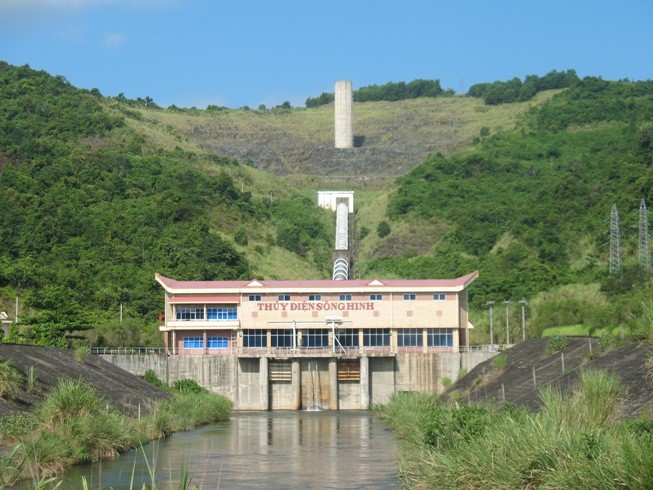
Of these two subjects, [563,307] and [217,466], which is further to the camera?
[563,307]

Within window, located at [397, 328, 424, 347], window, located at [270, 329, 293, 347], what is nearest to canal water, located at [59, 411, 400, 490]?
window, located at [397, 328, 424, 347]

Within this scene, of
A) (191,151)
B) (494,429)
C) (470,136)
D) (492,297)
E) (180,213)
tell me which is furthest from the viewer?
(470,136)

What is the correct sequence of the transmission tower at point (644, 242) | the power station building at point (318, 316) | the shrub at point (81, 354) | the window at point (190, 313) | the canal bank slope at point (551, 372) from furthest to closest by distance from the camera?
the transmission tower at point (644, 242)
the window at point (190, 313)
the power station building at point (318, 316)
the shrub at point (81, 354)
the canal bank slope at point (551, 372)

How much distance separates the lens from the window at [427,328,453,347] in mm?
80062

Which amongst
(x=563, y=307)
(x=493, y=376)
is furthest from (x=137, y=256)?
(x=493, y=376)

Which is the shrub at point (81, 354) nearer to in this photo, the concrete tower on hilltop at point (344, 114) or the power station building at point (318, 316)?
the power station building at point (318, 316)

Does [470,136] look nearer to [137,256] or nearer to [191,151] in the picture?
[191,151]

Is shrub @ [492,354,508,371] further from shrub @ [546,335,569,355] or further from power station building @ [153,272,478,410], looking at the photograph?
power station building @ [153,272,478,410]

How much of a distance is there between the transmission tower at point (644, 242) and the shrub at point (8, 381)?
5305 cm

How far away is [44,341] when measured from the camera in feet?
233

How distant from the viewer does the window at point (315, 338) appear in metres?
80.8

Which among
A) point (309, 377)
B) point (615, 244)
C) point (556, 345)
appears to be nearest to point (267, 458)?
point (556, 345)

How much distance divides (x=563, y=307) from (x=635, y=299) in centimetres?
876

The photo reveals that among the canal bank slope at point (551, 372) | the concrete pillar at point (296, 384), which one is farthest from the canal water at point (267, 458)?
the concrete pillar at point (296, 384)
